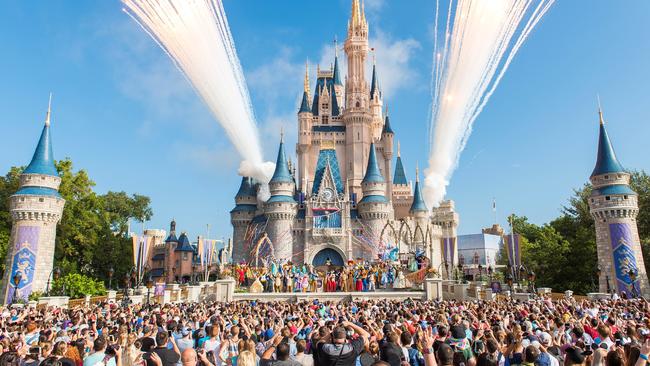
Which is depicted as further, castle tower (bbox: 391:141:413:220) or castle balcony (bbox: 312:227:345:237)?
castle tower (bbox: 391:141:413:220)

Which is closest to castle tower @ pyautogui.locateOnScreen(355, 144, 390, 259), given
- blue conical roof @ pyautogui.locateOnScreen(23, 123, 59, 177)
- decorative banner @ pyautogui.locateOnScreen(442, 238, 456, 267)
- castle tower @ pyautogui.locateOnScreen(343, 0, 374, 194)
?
castle tower @ pyautogui.locateOnScreen(343, 0, 374, 194)

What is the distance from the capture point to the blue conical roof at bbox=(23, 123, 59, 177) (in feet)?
122

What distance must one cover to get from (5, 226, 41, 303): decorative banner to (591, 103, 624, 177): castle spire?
43691 millimetres

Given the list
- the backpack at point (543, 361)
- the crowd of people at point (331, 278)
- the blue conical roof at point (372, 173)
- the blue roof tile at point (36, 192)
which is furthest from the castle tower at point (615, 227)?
the blue roof tile at point (36, 192)

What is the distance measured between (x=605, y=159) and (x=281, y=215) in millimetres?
34057

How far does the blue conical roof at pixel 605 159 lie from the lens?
119ft

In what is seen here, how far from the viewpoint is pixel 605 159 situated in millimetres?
36750

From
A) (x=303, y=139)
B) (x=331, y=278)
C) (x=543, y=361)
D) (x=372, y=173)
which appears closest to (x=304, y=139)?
(x=303, y=139)

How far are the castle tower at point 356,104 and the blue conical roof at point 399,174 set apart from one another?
21.5 ft

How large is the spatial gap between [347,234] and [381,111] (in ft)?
93.5

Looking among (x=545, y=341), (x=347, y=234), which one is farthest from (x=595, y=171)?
(x=545, y=341)

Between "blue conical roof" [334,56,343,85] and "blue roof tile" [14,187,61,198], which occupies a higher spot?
"blue conical roof" [334,56,343,85]

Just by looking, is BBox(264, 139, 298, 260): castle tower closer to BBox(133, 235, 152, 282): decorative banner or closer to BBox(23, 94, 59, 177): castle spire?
BBox(133, 235, 152, 282): decorative banner

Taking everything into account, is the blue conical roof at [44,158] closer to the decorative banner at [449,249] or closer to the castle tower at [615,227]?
the decorative banner at [449,249]
